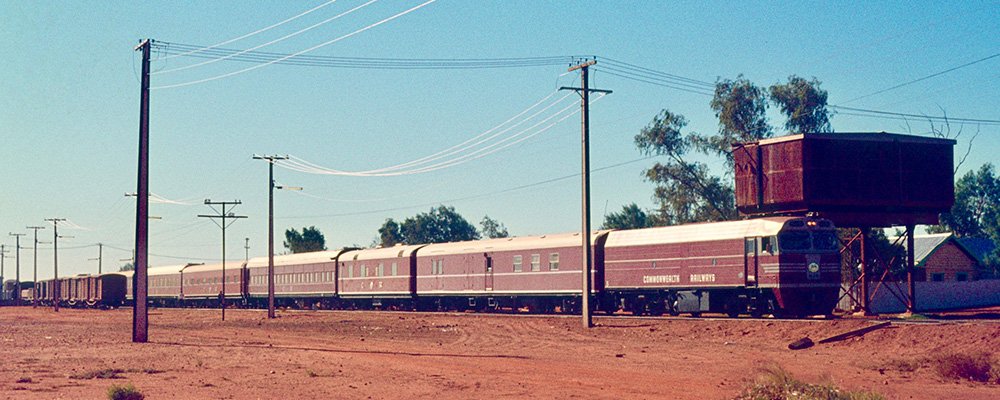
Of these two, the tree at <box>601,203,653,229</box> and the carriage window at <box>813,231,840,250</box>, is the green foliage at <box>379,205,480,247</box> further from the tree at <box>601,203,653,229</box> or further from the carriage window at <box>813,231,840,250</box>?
the carriage window at <box>813,231,840,250</box>

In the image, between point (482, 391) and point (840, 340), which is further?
point (840, 340)

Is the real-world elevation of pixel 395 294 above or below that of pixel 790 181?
below

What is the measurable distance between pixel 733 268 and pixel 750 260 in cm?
91

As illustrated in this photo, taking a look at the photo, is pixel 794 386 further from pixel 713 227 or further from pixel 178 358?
pixel 713 227

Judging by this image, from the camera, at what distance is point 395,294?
192 ft

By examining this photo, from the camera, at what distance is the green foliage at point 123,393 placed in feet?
59.6

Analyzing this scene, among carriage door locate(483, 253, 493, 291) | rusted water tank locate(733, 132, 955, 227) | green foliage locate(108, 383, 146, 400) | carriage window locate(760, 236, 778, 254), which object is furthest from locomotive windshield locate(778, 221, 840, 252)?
green foliage locate(108, 383, 146, 400)

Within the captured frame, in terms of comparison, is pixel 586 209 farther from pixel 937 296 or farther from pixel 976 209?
pixel 976 209

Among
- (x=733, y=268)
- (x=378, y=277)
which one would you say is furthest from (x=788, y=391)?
(x=378, y=277)

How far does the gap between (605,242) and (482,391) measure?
80.3 feet

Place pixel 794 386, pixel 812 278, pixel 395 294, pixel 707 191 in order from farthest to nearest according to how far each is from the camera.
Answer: pixel 707 191 → pixel 395 294 → pixel 812 278 → pixel 794 386

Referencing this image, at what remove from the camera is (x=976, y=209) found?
12219cm

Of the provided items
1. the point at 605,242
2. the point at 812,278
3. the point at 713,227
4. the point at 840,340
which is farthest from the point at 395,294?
the point at 840,340

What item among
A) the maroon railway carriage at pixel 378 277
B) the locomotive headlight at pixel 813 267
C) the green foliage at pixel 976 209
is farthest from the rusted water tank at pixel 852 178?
the green foliage at pixel 976 209
